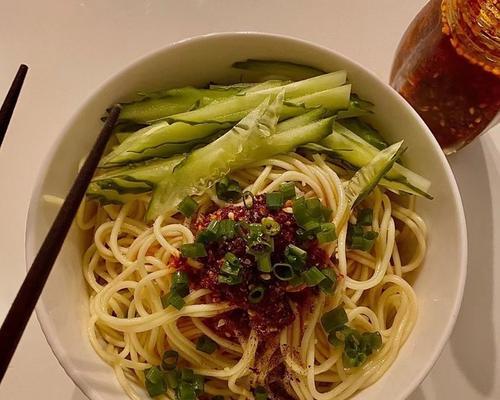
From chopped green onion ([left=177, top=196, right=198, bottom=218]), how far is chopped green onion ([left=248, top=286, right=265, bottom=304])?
0.87ft

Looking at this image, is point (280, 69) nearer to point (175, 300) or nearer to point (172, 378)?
point (175, 300)

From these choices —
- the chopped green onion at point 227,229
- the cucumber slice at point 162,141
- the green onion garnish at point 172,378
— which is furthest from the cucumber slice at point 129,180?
the green onion garnish at point 172,378

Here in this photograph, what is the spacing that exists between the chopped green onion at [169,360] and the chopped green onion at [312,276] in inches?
15.5

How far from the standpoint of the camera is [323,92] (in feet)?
5.60

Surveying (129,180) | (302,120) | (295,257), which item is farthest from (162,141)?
(295,257)

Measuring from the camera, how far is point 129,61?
7.03 feet

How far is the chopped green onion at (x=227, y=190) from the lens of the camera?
5.39 ft

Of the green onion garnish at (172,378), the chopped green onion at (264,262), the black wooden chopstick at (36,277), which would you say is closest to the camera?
the black wooden chopstick at (36,277)

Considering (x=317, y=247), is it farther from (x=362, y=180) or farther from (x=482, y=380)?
(x=482, y=380)

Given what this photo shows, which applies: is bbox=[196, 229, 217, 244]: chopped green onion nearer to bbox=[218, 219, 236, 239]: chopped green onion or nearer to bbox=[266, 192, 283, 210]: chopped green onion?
bbox=[218, 219, 236, 239]: chopped green onion

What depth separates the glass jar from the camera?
1.71m

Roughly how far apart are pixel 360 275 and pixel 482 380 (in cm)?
49

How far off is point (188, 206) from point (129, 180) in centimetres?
17

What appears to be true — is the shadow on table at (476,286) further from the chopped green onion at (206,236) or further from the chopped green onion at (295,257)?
the chopped green onion at (206,236)
